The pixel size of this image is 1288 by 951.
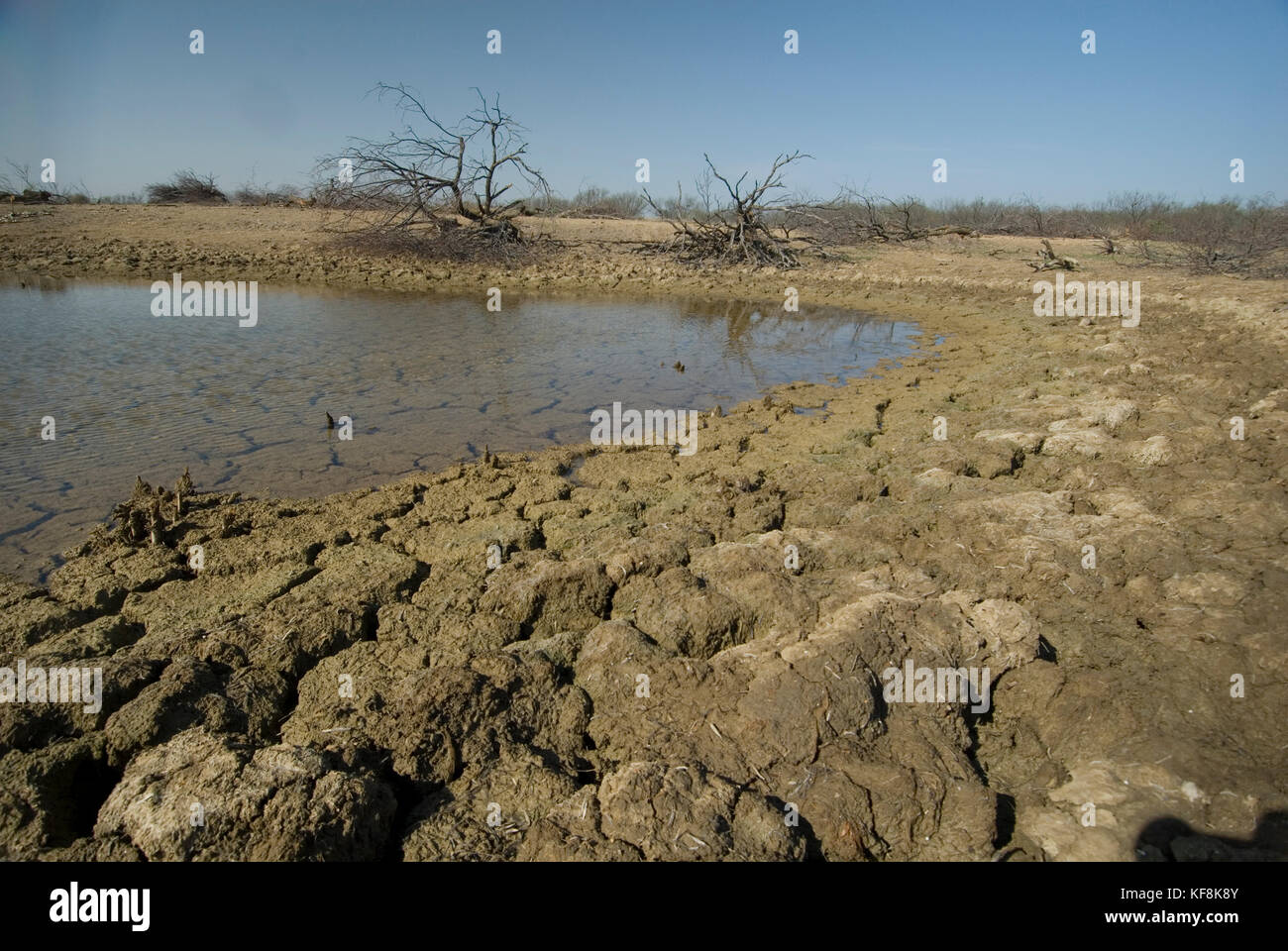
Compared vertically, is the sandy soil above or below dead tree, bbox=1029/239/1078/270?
below

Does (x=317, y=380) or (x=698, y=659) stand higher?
(x=317, y=380)

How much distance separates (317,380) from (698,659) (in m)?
6.85

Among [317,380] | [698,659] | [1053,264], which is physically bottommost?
[698,659]

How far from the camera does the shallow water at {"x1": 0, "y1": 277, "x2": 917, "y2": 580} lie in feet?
18.1

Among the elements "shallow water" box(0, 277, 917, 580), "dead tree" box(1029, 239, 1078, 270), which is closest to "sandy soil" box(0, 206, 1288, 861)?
"shallow water" box(0, 277, 917, 580)

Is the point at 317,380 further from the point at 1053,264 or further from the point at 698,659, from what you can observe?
the point at 1053,264

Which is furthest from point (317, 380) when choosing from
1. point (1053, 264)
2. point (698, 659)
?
point (1053, 264)

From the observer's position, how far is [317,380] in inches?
321

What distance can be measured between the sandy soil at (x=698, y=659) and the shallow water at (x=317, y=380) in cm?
96

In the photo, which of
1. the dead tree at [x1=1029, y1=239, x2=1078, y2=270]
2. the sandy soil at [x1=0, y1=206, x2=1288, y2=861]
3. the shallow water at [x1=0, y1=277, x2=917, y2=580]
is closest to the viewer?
the sandy soil at [x1=0, y1=206, x2=1288, y2=861]

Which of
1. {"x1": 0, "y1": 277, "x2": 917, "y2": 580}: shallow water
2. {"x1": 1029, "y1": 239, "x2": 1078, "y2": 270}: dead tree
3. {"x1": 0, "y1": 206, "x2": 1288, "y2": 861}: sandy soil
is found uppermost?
{"x1": 1029, "y1": 239, "x2": 1078, "y2": 270}: dead tree

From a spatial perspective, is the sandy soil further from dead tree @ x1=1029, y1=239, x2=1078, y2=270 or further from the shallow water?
dead tree @ x1=1029, y1=239, x2=1078, y2=270

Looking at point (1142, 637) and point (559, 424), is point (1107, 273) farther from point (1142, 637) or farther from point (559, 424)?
point (1142, 637)

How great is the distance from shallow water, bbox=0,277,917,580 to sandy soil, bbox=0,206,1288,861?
0.96m
